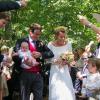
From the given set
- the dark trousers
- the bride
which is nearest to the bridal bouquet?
the bride

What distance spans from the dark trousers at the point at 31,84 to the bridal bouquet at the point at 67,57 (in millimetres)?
627

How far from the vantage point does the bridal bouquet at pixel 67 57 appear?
336 inches

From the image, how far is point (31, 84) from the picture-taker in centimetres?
849

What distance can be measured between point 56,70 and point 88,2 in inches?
309

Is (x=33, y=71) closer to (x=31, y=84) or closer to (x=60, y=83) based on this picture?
(x=31, y=84)

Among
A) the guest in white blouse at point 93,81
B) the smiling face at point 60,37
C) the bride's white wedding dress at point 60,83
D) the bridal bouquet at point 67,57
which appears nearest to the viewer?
the guest in white blouse at point 93,81

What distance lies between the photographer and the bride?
29.1 feet

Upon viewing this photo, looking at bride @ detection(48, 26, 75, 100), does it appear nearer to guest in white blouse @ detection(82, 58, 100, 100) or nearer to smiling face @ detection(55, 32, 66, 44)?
smiling face @ detection(55, 32, 66, 44)

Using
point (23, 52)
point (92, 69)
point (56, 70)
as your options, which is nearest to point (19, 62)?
point (23, 52)

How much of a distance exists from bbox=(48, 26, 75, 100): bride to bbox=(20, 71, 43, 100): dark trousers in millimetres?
540

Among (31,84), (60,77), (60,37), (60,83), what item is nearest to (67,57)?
(60,37)

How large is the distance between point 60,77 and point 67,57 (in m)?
0.62

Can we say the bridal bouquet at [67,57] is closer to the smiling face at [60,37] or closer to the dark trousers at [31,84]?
the smiling face at [60,37]

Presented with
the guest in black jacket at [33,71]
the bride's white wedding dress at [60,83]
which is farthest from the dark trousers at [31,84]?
the bride's white wedding dress at [60,83]
